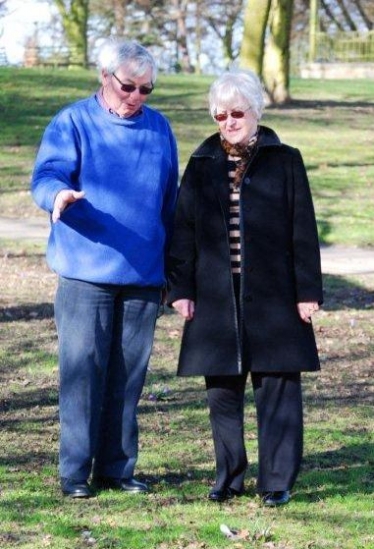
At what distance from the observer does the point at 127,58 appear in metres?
5.35

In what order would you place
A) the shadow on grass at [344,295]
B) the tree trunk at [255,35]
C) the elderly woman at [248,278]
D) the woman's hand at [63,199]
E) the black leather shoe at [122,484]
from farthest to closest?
the tree trunk at [255,35] < the shadow on grass at [344,295] < the black leather shoe at [122,484] < the elderly woman at [248,278] < the woman's hand at [63,199]

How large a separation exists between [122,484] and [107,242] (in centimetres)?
109

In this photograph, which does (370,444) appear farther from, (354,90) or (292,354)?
(354,90)

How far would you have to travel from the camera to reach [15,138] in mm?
25016

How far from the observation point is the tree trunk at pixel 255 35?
80.3 ft

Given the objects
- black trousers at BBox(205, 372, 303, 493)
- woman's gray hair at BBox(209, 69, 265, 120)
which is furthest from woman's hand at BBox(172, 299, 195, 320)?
woman's gray hair at BBox(209, 69, 265, 120)

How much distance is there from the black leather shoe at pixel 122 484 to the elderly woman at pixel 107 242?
0.47 ft

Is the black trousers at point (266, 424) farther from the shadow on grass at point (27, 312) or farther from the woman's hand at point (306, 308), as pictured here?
the shadow on grass at point (27, 312)

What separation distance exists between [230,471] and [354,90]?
31.8m

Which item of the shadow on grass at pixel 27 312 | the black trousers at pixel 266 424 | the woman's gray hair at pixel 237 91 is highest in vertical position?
the woman's gray hair at pixel 237 91

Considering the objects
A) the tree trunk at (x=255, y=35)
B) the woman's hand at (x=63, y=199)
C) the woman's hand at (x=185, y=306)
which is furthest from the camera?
the tree trunk at (x=255, y=35)

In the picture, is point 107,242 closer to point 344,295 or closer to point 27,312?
point 27,312

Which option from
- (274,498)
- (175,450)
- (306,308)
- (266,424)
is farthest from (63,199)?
(175,450)

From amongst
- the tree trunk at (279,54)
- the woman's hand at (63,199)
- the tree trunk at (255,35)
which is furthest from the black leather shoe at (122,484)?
the tree trunk at (279,54)
